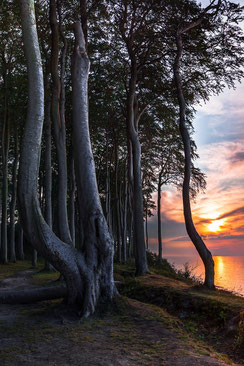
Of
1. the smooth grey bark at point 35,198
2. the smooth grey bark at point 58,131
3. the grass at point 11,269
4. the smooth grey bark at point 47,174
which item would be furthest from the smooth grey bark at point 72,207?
the smooth grey bark at point 35,198

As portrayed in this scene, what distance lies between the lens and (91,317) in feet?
24.7

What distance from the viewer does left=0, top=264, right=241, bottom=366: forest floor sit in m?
5.16

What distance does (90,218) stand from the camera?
828cm

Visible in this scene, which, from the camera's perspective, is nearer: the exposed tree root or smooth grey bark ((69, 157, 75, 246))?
the exposed tree root

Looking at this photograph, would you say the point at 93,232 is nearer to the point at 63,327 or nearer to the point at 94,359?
the point at 63,327

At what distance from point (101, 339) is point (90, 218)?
289 cm

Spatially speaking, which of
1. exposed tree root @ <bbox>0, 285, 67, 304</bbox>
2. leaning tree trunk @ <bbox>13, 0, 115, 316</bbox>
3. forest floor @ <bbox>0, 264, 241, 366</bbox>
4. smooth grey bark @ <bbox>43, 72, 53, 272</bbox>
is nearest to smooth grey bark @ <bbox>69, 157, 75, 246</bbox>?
smooth grey bark @ <bbox>43, 72, 53, 272</bbox>

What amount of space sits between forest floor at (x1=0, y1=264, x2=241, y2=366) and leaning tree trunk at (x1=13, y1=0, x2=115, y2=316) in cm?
56

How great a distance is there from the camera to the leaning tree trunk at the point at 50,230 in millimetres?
7676

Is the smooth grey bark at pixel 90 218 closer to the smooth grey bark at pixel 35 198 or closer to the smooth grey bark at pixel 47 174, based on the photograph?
the smooth grey bark at pixel 35 198

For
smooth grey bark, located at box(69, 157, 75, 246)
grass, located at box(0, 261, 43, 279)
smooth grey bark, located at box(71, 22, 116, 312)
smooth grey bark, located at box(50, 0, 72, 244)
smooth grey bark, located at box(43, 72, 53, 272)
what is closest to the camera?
smooth grey bark, located at box(71, 22, 116, 312)

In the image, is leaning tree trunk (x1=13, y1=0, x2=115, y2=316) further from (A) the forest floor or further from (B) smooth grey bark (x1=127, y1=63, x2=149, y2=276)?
(B) smooth grey bark (x1=127, y1=63, x2=149, y2=276)

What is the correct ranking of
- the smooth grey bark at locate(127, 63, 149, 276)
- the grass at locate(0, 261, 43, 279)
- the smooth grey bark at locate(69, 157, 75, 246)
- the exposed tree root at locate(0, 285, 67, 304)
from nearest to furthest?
the exposed tree root at locate(0, 285, 67, 304) → the smooth grey bark at locate(127, 63, 149, 276) → the grass at locate(0, 261, 43, 279) → the smooth grey bark at locate(69, 157, 75, 246)

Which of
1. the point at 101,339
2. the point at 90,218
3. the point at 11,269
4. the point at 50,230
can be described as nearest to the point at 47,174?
the point at 11,269
